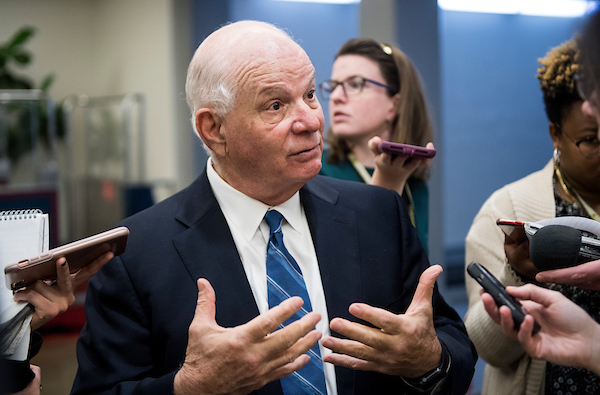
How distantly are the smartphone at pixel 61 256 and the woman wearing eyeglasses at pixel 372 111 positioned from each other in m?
1.12

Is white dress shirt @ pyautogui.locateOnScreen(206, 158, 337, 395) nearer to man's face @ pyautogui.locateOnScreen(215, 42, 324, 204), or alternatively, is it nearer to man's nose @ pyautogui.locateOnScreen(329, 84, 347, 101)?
man's face @ pyautogui.locateOnScreen(215, 42, 324, 204)

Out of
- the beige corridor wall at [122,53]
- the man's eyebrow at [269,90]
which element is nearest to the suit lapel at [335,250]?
the man's eyebrow at [269,90]

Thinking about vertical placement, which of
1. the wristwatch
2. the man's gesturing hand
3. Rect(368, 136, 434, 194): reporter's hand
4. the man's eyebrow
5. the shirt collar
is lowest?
the wristwatch

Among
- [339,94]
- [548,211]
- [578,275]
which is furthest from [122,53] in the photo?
[578,275]

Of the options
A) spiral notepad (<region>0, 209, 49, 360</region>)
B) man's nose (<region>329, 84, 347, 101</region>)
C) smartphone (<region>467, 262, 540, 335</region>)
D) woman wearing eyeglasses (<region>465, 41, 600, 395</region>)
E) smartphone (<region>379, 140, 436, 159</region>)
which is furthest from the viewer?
man's nose (<region>329, 84, 347, 101</region>)

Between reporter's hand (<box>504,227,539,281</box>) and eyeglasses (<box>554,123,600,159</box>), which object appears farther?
eyeglasses (<box>554,123,600,159</box>)

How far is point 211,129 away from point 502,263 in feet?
3.04

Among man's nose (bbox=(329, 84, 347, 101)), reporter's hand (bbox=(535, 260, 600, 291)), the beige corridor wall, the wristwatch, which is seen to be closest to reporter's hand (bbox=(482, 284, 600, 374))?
reporter's hand (bbox=(535, 260, 600, 291))

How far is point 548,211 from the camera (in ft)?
5.26

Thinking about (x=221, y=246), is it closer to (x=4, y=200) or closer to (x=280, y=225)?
(x=280, y=225)

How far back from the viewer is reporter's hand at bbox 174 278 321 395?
105 cm

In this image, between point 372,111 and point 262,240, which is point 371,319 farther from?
point 372,111

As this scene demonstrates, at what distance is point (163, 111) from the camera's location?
6508mm

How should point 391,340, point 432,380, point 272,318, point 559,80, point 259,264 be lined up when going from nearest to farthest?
point 272,318, point 391,340, point 432,380, point 259,264, point 559,80
